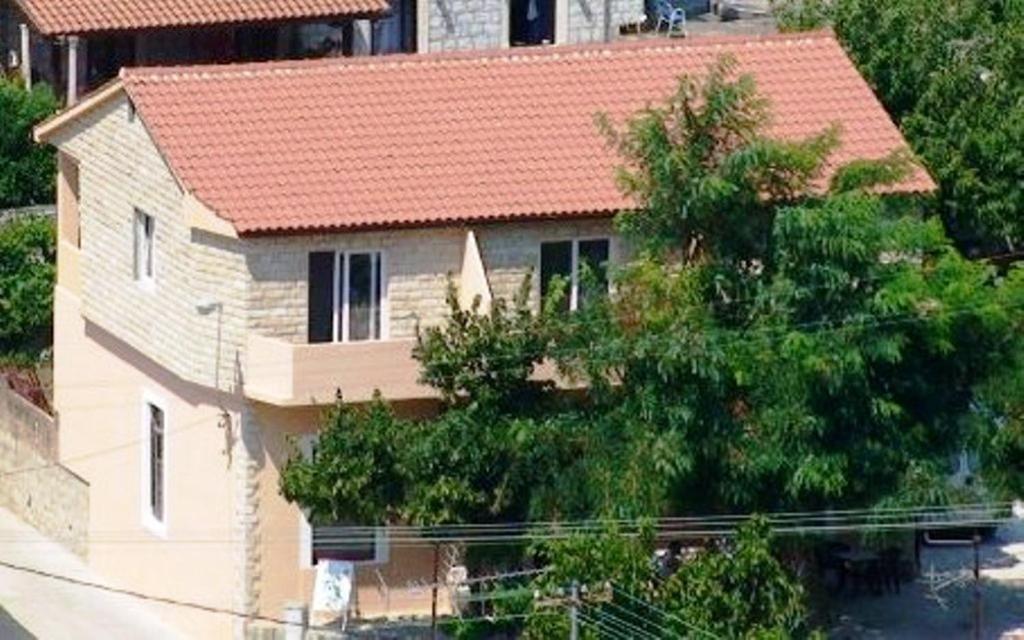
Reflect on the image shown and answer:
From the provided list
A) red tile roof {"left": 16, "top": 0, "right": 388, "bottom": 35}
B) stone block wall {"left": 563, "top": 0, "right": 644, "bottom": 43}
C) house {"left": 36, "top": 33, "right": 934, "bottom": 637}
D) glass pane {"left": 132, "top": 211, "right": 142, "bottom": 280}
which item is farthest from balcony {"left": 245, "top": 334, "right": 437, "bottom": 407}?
stone block wall {"left": 563, "top": 0, "right": 644, "bottom": 43}

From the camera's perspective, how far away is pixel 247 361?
64.6 metres

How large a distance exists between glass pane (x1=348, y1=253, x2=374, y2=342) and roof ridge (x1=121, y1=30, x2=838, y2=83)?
3197 mm

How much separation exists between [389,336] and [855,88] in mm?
7620

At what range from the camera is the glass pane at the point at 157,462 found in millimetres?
67500

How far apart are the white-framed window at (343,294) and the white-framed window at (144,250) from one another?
10.2 feet

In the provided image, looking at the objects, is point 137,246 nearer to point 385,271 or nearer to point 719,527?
point 385,271

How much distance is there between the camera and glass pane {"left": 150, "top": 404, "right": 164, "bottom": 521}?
221 feet

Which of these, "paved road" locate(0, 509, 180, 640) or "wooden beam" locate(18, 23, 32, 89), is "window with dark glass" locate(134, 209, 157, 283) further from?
"wooden beam" locate(18, 23, 32, 89)

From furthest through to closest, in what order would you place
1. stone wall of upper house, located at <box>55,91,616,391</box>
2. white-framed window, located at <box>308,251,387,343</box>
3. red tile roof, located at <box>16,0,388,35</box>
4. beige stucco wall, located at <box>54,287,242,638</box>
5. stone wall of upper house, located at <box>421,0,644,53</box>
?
stone wall of upper house, located at <box>421,0,644,53</box>
red tile roof, located at <box>16,0,388,35</box>
beige stucco wall, located at <box>54,287,242,638</box>
white-framed window, located at <box>308,251,387,343</box>
stone wall of upper house, located at <box>55,91,616,391</box>

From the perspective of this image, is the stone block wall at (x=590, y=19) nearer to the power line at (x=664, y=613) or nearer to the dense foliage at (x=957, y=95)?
the dense foliage at (x=957, y=95)

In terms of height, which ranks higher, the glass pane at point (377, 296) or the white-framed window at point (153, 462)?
the glass pane at point (377, 296)

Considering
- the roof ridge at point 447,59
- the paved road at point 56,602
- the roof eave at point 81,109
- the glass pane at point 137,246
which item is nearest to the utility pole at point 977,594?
the roof ridge at point 447,59

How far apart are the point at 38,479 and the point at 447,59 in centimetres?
912

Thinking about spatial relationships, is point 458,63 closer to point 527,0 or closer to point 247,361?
point 247,361
